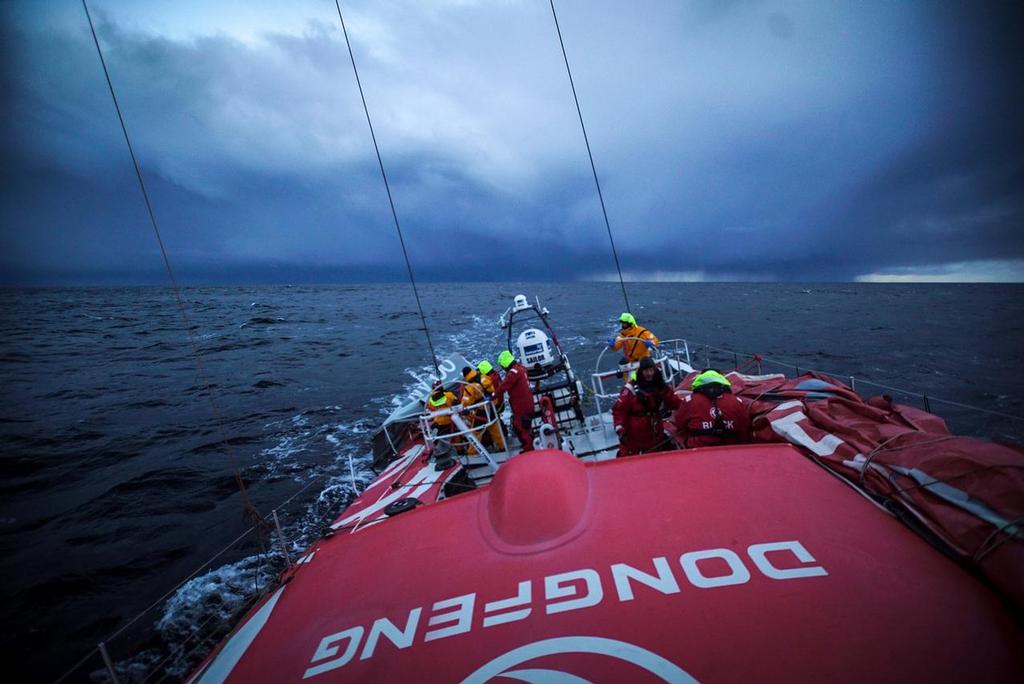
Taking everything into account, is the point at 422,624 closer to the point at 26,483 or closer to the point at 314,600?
the point at 314,600

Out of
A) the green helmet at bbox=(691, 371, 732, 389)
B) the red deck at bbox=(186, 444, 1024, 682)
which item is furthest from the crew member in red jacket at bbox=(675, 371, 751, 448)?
the red deck at bbox=(186, 444, 1024, 682)

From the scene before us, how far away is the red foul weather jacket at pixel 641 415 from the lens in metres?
4.35

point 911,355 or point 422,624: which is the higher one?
point 422,624

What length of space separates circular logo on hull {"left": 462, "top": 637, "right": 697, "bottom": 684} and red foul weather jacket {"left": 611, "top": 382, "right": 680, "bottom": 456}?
2823 mm

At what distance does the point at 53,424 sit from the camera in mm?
12062

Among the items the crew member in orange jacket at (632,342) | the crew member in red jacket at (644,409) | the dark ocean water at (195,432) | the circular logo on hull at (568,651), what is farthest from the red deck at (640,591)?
the crew member in orange jacket at (632,342)

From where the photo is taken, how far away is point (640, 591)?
1.80 m

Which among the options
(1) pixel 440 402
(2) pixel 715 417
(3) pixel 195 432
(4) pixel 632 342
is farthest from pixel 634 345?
(3) pixel 195 432

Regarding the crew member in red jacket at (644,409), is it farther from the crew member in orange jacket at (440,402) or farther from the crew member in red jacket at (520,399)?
the crew member in orange jacket at (440,402)

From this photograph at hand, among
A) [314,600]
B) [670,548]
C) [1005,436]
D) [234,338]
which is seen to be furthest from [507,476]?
[234,338]

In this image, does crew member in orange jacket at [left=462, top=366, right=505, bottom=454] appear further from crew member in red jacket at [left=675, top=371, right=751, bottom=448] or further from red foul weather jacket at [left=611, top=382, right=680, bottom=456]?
crew member in red jacket at [left=675, top=371, right=751, bottom=448]

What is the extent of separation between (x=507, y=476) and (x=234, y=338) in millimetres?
31861

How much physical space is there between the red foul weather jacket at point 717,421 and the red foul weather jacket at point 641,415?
81 cm

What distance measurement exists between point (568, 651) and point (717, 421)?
2527mm
